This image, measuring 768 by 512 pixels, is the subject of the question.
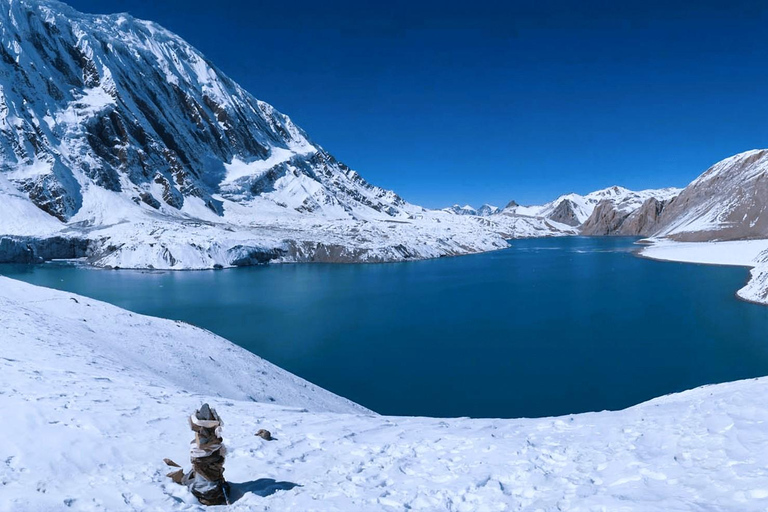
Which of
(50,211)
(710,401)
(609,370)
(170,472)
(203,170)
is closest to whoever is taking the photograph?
(170,472)

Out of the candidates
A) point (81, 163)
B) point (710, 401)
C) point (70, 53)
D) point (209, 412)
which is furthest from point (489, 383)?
point (70, 53)

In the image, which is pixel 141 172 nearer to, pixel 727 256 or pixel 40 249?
pixel 40 249

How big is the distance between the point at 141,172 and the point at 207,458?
15571 cm

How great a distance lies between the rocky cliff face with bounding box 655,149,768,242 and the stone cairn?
5367 inches

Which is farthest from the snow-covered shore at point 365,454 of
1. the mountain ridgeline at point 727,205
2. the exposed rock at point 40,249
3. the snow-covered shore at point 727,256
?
the mountain ridgeline at point 727,205

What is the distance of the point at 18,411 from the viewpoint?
8273 millimetres

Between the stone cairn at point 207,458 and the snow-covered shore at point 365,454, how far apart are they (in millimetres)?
234

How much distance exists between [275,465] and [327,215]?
167m

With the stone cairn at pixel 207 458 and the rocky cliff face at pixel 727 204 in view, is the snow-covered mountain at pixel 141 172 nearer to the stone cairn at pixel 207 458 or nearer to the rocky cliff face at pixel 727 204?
the rocky cliff face at pixel 727 204

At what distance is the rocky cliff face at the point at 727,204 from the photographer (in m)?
115

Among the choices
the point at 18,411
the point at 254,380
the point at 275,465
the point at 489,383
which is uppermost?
the point at 18,411

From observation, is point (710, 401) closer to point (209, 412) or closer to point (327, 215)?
point (209, 412)

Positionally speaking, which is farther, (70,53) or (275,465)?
(70,53)

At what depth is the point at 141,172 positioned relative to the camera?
465 ft
